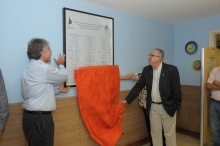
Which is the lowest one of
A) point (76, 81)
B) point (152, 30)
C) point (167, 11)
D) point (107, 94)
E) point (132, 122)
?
point (132, 122)

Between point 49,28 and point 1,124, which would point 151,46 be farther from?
point 1,124

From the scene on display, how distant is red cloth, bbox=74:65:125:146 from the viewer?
2422mm

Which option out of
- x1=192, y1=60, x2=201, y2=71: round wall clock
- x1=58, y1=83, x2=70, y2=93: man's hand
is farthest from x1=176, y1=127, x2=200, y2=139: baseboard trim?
x1=58, y1=83, x2=70, y2=93: man's hand

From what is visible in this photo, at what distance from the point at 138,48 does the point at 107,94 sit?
1.12 meters

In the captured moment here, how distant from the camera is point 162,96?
2576 mm

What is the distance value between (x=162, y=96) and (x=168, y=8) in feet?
4.50

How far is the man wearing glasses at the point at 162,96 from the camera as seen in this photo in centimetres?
259

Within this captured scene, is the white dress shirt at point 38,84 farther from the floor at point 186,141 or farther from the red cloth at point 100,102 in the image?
the floor at point 186,141

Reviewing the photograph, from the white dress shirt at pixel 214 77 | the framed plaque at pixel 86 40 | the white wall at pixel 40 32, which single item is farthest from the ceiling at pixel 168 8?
the white dress shirt at pixel 214 77

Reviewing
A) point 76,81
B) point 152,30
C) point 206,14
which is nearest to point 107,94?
point 76,81

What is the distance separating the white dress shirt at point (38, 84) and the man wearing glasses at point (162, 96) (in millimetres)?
1435

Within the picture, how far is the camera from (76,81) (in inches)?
93.7

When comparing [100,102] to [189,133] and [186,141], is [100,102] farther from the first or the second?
Answer: [189,133]

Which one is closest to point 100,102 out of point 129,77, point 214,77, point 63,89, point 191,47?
point 63,89
